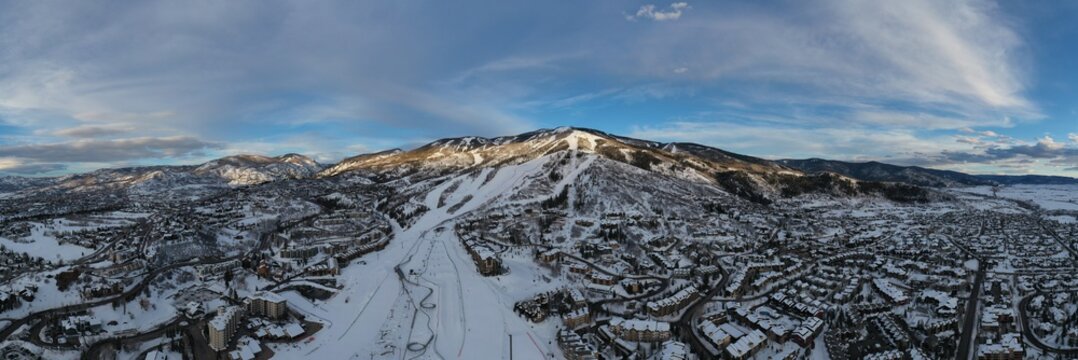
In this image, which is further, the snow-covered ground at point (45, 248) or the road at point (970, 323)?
the snow-covered ground at point (45, 248)

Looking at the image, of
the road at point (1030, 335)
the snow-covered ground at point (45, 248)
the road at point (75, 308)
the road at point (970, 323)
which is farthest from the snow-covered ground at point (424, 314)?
the snow-covered ground at point (45, 248)

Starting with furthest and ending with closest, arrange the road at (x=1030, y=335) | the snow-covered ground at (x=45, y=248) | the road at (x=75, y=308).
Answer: the snow-covered ground at (x=45, y=248), the road at (x=75, y=308), the road at (x=1030, y=335)

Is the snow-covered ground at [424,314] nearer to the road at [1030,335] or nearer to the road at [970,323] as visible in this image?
the road at [970,323]

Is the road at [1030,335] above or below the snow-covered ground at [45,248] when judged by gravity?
below

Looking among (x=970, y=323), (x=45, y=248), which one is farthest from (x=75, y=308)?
(x=970, y=323)

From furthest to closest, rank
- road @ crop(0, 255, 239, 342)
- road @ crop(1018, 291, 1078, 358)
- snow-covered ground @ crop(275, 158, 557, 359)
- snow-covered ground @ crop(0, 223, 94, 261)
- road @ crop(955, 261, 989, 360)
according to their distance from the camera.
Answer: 1. snow-covered ground @ crop(0, 223, 94, 261)
2. road @ crop(0, 255, 239, 342)
3. snow-covered ground @ crop(275, 158, 557, 359)
4. road @ crop(955, 261, 989, 360)
5. road @ crop(1018, 291, 1078, 358)

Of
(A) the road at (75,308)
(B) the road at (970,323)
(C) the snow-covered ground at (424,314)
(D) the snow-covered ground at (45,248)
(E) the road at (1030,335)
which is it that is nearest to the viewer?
(E) the road at (1030,335)

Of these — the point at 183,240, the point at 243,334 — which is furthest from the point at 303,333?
the point at 183,240

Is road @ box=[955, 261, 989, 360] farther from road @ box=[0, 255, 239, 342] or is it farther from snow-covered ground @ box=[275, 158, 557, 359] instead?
road @ box=[0, 255, 239, 342]

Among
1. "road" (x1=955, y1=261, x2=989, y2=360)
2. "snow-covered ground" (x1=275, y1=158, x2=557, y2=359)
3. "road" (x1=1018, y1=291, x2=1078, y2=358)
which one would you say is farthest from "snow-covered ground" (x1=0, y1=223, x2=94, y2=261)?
"road" (x1=1018, y1=291, x2=1078, y2=358)
